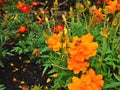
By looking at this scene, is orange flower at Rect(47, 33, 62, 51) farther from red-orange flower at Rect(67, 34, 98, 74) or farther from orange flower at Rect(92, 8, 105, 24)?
orange flower at Rect(92, 8, 105, 24)

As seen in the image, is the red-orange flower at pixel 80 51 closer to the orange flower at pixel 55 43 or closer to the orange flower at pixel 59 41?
the orange flower at pixel 59 41

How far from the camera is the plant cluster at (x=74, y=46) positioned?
226cm

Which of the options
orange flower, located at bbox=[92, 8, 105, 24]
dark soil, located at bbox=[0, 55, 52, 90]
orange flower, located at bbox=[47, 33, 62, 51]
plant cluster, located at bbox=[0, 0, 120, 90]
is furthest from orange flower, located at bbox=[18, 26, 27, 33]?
orange flower, located at bbox=[47, 33, 62, 51]

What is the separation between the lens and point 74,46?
2.22 m

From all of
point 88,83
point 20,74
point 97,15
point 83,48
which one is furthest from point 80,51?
point 20,74

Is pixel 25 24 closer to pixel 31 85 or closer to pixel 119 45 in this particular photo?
pixel 31 85

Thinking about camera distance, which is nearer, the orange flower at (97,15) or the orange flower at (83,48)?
the orange flower at (83,48)

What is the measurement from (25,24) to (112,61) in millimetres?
1820

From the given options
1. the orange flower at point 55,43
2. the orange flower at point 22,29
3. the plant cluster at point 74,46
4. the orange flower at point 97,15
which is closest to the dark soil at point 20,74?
the plant cluster at point 74,46

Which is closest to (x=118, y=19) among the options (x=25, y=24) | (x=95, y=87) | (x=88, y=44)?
(x=88, y=44)

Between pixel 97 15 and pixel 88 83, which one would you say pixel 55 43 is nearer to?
pixel 88 83

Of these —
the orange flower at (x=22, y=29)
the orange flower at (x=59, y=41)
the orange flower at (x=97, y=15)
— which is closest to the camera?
the orange flower at (x=59, y=41)

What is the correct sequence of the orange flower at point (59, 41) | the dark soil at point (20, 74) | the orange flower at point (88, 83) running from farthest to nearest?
the dark soil at point (20, 74)
the orange flower at point (59, 41)
the orange flower at point (88, 83)

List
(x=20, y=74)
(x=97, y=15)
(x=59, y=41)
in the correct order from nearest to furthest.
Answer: (x=59, y=41) < (x=97, y=15) < (x=20, y=74)
